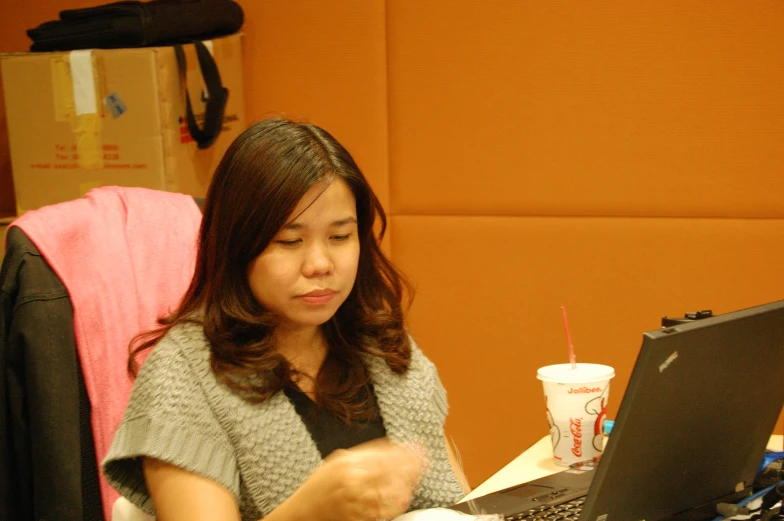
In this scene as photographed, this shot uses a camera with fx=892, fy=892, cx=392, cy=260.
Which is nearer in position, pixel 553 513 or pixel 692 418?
pixel 692 418

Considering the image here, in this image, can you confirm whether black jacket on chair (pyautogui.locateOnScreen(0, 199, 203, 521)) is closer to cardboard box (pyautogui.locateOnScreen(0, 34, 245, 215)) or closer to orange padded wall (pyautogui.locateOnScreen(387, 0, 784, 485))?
cardboard box (pyautogui.locateOnScreen(0, 34, 245, 215))

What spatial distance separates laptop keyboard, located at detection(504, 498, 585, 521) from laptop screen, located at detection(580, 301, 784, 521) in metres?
0.14

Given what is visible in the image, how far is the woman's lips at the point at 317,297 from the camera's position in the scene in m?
1.31

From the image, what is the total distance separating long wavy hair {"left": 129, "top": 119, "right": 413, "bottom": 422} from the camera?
1.29 metres

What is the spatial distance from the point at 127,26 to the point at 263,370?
1258 millimetres

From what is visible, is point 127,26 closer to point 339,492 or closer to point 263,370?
point 263,370

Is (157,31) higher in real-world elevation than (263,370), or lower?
higher

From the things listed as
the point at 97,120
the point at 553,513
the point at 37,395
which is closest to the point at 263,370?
the point at 37,395

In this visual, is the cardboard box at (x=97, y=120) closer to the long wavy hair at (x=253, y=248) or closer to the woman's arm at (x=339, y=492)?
the long wavy hair at (x=253, y=248)

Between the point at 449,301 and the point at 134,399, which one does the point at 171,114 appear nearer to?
the point at 449,301

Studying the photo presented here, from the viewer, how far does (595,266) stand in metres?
2.36

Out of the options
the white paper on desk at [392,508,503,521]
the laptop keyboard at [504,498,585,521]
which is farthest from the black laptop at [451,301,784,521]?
the white paper on desk at [392,508,503,521]

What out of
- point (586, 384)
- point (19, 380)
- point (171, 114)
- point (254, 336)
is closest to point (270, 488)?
point (254, 336)

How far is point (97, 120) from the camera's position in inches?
90.5
